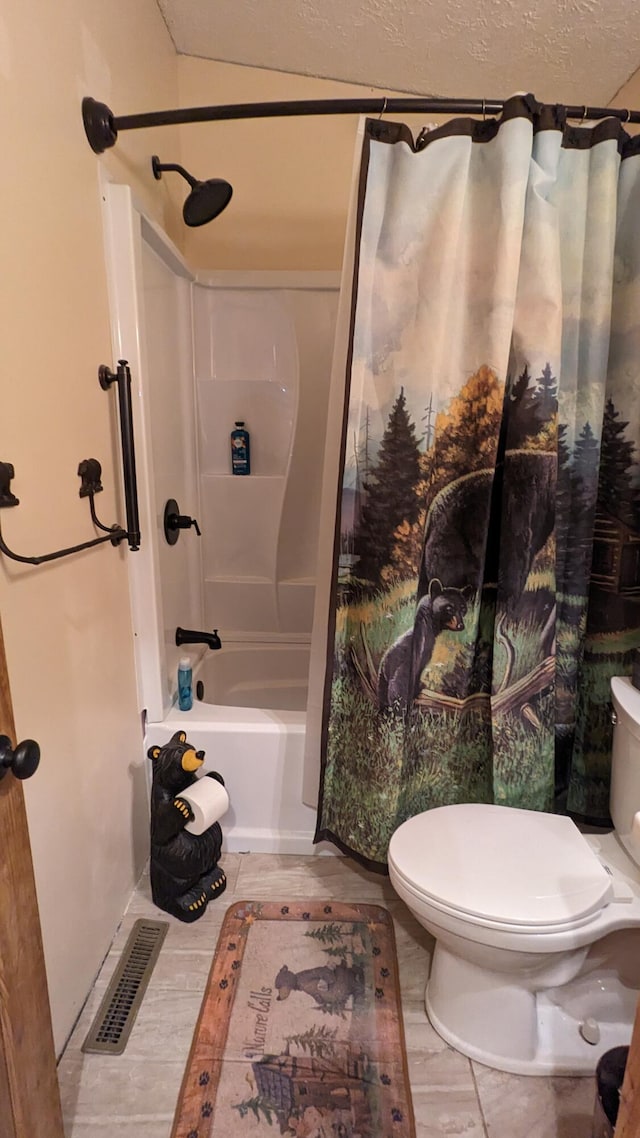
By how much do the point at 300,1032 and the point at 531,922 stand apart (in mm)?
620

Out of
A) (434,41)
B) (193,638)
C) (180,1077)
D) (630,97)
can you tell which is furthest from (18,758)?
(630,97)

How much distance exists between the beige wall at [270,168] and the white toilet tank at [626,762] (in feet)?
6.22

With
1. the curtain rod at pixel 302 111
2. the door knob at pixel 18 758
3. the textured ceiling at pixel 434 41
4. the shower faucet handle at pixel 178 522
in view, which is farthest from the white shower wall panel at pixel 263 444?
the door knob at pixel 18 758

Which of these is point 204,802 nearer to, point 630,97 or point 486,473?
point 486,473

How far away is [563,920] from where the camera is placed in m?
1.04

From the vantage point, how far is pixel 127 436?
1315 mm

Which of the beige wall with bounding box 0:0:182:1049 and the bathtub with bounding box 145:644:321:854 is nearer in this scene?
the beige wall with bounding box 0:0:182:1049

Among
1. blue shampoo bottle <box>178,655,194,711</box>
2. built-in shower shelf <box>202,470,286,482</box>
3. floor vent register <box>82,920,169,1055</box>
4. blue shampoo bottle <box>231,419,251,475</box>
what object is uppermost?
blue shampoo bottle <box>231,419,251,475</box>

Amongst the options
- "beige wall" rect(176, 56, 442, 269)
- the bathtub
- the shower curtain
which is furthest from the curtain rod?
the bathtub

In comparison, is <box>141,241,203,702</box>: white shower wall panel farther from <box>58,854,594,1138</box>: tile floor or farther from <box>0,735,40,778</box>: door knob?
<box>0,735,40,778</box>: door knob

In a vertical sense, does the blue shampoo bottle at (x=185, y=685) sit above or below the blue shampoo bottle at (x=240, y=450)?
below

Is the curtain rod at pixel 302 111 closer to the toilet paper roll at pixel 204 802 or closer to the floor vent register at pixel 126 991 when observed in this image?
the toilet paper roll at pixel 204 802

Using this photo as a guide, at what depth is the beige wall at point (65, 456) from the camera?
3.23 feet

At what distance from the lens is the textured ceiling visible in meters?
1.50
